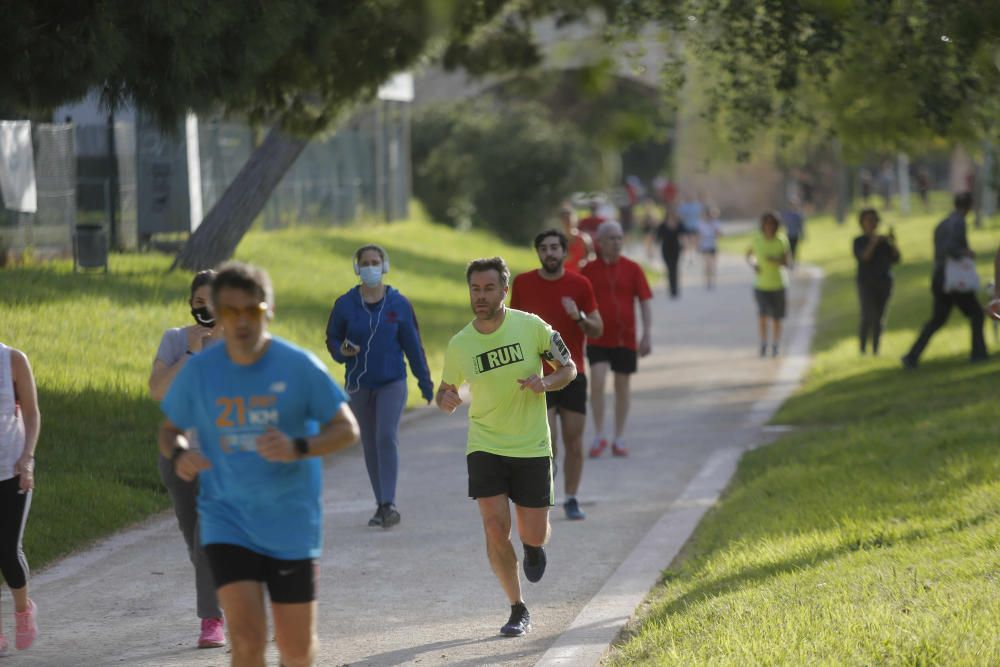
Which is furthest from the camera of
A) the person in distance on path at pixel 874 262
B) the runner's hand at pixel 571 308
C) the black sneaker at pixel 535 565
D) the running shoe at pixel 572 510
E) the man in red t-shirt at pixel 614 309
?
the person in distance on path at pixel 874 262

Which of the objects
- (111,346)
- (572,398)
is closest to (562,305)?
(572,398)

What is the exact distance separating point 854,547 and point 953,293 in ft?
27.3

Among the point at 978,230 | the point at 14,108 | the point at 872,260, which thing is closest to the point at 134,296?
the point at 14,108

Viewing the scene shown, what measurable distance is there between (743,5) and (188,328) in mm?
8111

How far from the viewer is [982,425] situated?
1161cm

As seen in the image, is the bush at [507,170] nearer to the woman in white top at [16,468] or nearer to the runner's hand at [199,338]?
the runner's hand at [199,338]

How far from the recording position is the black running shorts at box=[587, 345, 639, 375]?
1184 cm

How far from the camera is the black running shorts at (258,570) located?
4.98 meters

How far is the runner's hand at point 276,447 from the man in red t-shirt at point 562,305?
4686 millimetres

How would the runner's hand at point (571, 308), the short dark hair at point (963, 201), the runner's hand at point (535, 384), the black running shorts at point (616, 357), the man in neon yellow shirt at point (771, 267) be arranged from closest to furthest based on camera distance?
the runner's hand at point (535, 384), the runner's hand at point (571, 308), the black running shorts at point (616, 357), the short dark hair at point (963, 201), the man in neon yellow shirt at point (771, 267)

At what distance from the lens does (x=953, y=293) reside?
15.8m

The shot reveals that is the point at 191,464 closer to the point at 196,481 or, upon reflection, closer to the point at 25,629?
the point at 196,481

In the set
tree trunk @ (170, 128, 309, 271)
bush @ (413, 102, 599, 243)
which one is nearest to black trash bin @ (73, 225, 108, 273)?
tree trunk @ (170, 128, 309, 271)

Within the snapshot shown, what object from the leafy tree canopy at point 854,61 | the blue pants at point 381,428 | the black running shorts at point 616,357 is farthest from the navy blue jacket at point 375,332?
the leafy tree canopy at point 854,61
